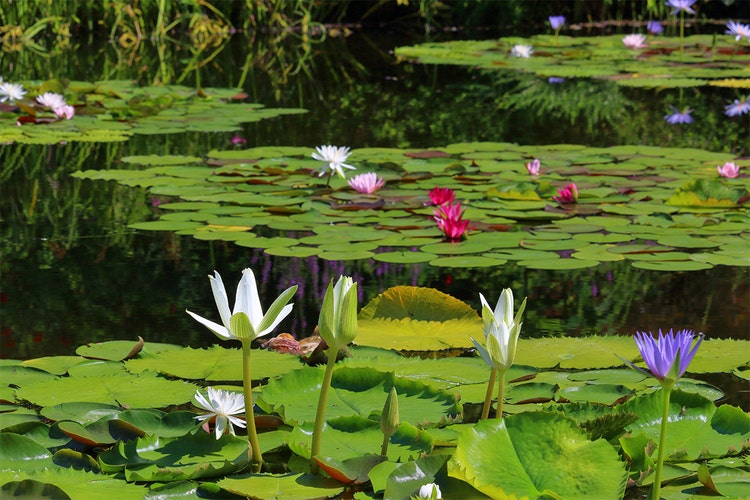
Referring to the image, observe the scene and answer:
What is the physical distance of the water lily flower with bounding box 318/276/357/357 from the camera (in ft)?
4.48

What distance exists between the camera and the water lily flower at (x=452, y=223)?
9.96 feet

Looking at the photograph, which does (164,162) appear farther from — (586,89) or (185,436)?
(586,89)

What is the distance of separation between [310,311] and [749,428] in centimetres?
112

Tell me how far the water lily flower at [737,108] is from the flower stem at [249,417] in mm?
4681

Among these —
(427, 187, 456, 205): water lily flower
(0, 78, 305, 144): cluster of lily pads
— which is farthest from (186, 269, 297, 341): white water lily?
(0, 78, 305, 144): cluster of lily pads

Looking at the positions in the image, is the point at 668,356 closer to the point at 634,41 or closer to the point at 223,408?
the point at 223,408

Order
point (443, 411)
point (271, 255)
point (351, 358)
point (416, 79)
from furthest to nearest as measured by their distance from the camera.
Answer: point (416, 79)
point (271, 255)
point (351, 358)
point (443, 411)

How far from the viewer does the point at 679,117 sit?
5.55 meters

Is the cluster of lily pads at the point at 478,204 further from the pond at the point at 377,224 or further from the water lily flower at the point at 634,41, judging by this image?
the water lily flower at the point at 634,41

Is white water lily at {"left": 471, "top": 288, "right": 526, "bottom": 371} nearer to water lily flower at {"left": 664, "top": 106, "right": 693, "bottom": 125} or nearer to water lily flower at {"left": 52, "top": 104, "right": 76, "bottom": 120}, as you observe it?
water lily flower at {"left": 664, "top": 106, "right": 693, "bottom": 125}

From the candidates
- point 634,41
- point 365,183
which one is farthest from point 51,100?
point 634,41

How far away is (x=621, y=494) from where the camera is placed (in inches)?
55.0

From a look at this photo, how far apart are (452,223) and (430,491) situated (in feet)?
5.83

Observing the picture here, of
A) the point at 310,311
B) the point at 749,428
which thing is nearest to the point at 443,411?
the point at 749,428
